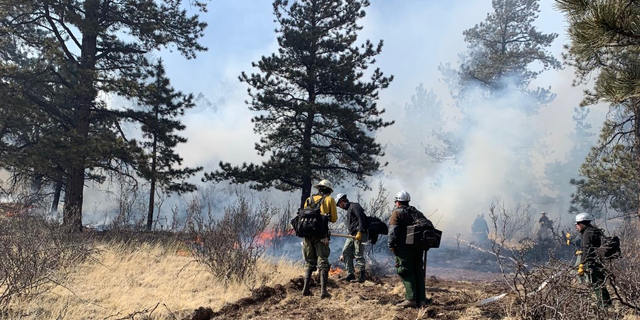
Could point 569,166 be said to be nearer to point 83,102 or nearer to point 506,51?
point 506,51

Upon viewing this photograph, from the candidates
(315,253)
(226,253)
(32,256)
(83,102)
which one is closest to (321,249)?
(315,253)

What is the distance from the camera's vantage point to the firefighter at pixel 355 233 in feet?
23.7

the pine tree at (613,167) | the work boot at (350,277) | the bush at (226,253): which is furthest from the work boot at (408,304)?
the pine tree at (613,167)

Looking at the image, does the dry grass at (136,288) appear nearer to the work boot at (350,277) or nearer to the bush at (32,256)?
the bush at (32,256)

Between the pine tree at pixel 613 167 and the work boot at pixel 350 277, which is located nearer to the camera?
the work boot at pixel 350 277

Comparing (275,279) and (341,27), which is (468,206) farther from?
(275,279)

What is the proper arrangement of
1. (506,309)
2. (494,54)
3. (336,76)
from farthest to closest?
1. (494,54)
2. (336,76)
3. (506,309)

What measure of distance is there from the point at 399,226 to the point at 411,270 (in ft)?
1.92

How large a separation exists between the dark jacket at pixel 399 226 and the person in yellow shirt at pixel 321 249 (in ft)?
4.02

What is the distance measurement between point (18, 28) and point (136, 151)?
16.3 ft

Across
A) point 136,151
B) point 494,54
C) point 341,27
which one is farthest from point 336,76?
point 494,54

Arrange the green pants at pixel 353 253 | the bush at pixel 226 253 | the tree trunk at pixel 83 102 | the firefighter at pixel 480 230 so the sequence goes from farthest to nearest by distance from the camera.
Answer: the firefighter at pixel 480 230 → the tree trunk at pixel 83 102 → the green pants at pixel 353 253 → the bush at pixel 226 253

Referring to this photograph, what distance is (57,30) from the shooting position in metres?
13.1

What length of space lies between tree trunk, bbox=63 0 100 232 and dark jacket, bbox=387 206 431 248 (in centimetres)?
955
